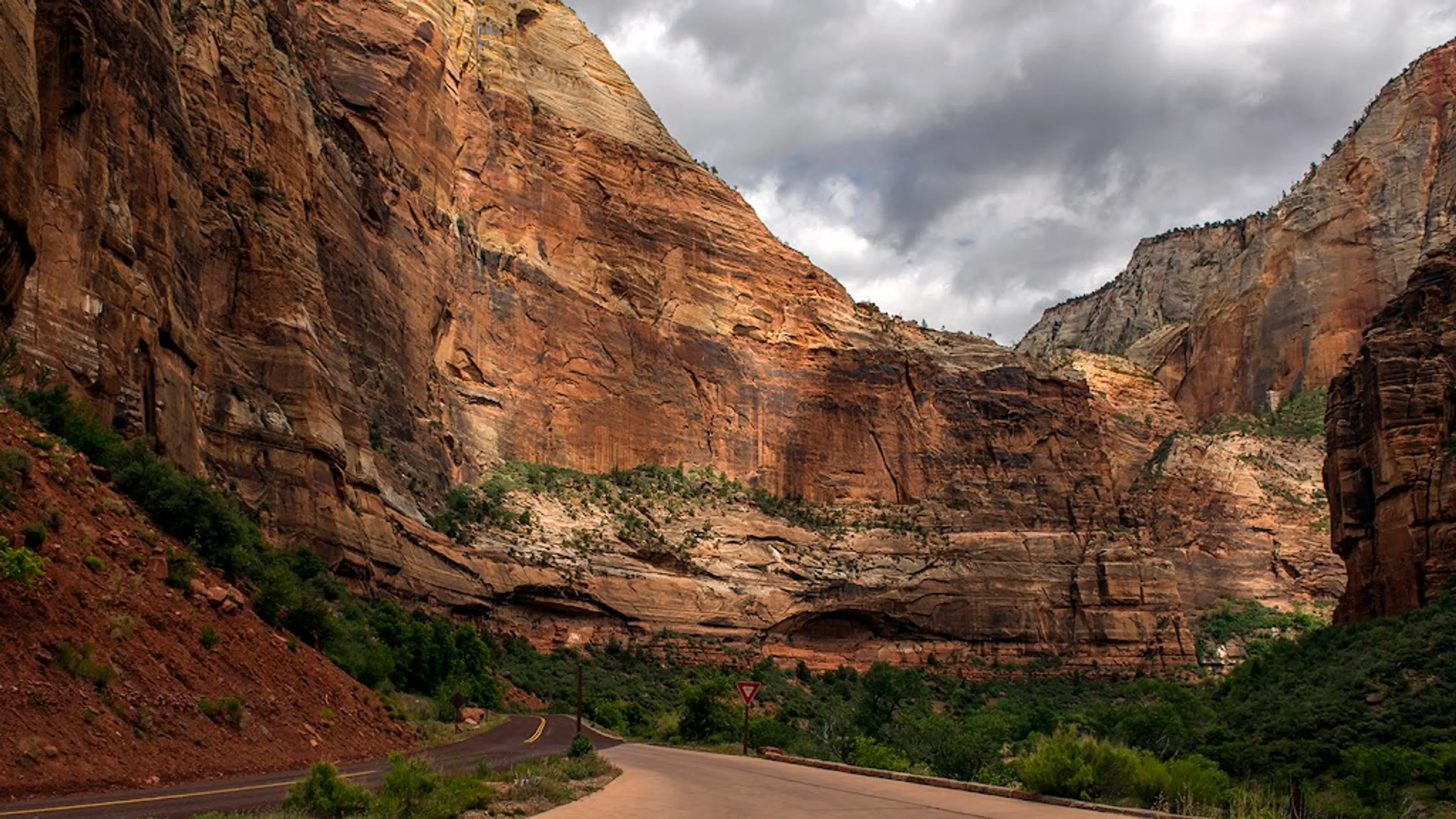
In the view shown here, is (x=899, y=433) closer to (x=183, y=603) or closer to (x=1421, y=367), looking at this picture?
(x=1421, y=367)

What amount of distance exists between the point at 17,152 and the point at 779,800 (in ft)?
55.0

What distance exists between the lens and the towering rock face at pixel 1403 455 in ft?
135

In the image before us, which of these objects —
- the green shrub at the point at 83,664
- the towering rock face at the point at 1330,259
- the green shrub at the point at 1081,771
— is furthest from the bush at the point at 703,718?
the towering rock face at the point at 1330,259

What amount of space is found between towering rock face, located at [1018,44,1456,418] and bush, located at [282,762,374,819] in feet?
395

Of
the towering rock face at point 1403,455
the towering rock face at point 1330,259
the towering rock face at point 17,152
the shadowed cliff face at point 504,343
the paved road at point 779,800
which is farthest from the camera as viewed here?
the towering rock face at point 1330,259

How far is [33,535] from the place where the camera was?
14.5 metres

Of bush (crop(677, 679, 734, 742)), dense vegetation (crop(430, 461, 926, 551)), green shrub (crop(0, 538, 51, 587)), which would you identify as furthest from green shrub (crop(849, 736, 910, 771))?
dense vegetation (crop(430, 461, 926, 551))

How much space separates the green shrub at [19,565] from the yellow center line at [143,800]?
341 centimetres

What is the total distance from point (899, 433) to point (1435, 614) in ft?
163

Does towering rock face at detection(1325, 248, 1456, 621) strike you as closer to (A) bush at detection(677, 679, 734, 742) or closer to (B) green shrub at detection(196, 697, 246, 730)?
(A) bush at detection(677, 679, 734, 742)

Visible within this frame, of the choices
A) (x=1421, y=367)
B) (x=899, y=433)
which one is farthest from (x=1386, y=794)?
(x=899, y=433)

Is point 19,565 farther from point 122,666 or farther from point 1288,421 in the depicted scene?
point 1288,421

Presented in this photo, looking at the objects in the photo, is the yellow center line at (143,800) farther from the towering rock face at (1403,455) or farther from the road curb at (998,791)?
the towering rock face at (1403,455)

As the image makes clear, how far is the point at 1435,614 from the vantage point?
123ft
